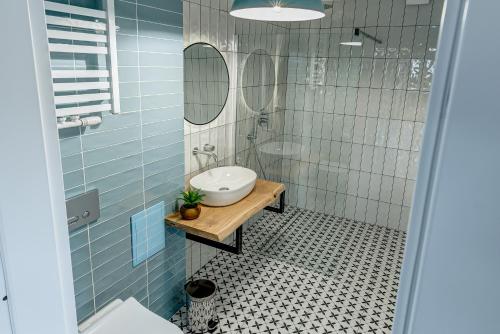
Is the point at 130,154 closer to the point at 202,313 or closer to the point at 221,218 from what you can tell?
the point at 221,218

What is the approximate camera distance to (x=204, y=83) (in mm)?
2674

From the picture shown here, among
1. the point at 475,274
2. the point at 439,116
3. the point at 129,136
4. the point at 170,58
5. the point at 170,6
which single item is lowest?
the point at 129,136

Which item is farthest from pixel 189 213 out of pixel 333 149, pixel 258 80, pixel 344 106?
pixel 344 106

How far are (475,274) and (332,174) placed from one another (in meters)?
3.66

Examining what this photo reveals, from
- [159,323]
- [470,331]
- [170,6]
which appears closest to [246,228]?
[159,323]

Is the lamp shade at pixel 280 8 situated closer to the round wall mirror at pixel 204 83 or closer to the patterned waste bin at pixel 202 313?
the round wall mirror at pixel 204 83

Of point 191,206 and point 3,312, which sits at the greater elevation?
point 3,312

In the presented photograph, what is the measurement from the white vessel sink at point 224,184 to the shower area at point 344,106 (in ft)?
1.57

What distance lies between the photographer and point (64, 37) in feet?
4.62

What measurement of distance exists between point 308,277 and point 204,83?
190 cm

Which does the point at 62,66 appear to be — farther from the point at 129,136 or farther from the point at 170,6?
the point at 170,6

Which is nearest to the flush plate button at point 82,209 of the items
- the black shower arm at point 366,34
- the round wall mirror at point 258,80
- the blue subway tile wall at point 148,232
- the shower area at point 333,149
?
the blue subway tile wall at point 148,232

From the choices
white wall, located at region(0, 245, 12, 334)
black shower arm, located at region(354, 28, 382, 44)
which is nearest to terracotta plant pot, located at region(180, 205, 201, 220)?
white wall, located at region(0, 245, 12, 334)

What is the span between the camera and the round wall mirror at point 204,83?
2.47 m
